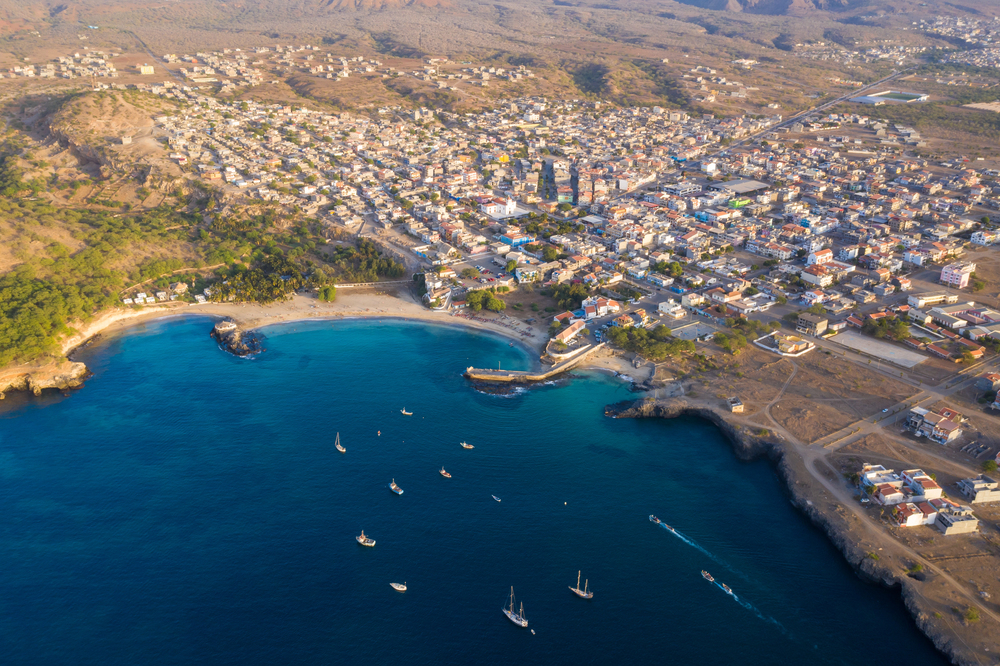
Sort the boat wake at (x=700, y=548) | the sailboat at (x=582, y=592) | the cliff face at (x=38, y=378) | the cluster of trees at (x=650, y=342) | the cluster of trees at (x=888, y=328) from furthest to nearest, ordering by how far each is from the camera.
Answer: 1. the cluster of trees at (x=888, y=328)
2. the cluster of trees at (x=650, y=342)
3. the cliff face at (x=38, y=378)
4. the boat wake at (x=700, y=548)
5. the sailboat at (x=582, y=592)

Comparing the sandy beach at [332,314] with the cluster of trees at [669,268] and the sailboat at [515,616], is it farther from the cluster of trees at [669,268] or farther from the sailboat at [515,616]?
the sailboat at [515,616]

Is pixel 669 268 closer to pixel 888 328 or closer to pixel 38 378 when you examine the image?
pixel 888 328

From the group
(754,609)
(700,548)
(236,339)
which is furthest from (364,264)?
(754,609)

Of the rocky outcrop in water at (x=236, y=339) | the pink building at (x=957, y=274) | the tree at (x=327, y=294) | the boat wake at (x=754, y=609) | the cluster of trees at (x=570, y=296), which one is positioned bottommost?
the boat wake at (x=754, y=609)

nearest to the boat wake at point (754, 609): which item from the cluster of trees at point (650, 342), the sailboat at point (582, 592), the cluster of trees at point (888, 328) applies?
the sailboat at point (582, 592)

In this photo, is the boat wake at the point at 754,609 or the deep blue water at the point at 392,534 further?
the boat wake at the point at 754,609

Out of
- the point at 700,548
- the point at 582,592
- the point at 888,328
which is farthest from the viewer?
the point at 888,328
